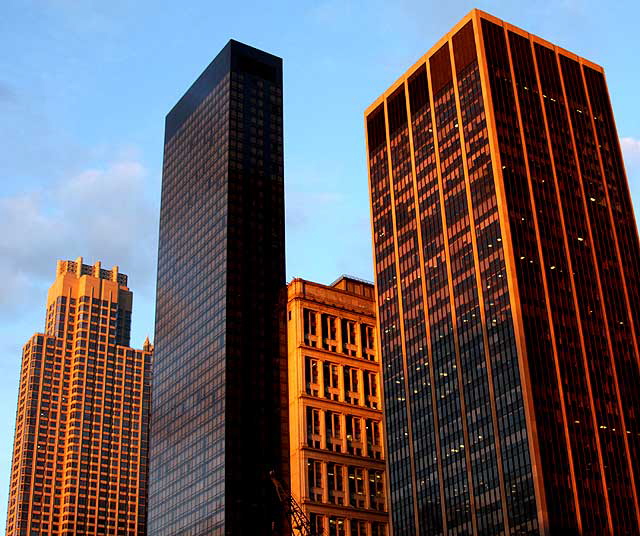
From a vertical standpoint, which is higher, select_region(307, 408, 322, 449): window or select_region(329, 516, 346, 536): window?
select_region(307, 408, 322, 449): window

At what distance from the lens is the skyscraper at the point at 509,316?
15875cm

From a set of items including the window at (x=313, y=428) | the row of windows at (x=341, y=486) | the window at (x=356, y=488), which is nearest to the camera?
the row of windows at (x=341, y=486)

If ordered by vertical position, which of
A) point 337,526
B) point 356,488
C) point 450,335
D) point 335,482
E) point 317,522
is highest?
point 450,335

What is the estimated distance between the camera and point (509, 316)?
16675 centimetres

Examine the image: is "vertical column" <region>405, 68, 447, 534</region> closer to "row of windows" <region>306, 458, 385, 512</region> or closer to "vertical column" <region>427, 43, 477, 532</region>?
"vertical column" <region>427, 43, 477, 532</region>

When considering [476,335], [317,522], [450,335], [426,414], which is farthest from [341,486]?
[476,335]

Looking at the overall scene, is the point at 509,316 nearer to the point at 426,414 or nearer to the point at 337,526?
the point at 426,414

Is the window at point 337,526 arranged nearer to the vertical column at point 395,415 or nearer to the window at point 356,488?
the window at point 356,488

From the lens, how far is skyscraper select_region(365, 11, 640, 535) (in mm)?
158750

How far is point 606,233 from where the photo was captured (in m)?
189

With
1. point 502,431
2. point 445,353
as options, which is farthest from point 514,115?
point 502,431

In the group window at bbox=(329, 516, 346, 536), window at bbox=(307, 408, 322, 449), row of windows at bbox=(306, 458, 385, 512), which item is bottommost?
window at bbox=(329, 516, 346, 536)

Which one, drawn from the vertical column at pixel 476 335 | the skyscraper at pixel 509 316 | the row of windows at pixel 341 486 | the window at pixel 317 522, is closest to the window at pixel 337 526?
the window at pixel 317 522

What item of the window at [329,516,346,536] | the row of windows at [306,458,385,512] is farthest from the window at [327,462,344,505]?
the window at [329,516,346,536]
